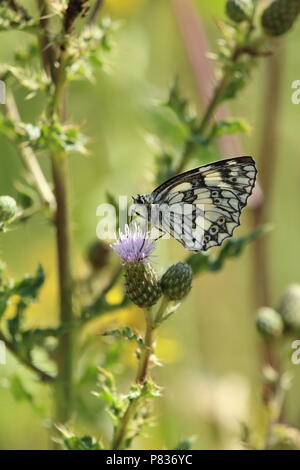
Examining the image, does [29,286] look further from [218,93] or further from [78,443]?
[218,93]

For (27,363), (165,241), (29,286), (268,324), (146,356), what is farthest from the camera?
(165,241)

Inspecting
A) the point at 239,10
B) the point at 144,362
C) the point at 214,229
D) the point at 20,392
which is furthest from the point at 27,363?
the point at 239,10

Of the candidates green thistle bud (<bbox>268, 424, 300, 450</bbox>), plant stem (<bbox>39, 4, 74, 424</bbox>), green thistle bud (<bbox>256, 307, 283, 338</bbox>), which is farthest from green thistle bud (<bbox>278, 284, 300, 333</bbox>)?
plant stem (<bbox>39, 4, 74, 424</bbox>)

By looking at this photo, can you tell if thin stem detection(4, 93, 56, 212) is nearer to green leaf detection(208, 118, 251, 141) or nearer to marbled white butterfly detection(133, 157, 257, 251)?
marbled white butterfly detection(133, 157, 257, 251)

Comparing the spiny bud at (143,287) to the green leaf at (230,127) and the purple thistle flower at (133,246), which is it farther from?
the green leaf at (230,127)

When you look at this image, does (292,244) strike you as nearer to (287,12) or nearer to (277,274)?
(277,274)

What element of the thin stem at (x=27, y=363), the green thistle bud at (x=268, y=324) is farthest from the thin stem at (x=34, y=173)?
the green thistle bud at (x=268, y=324)
